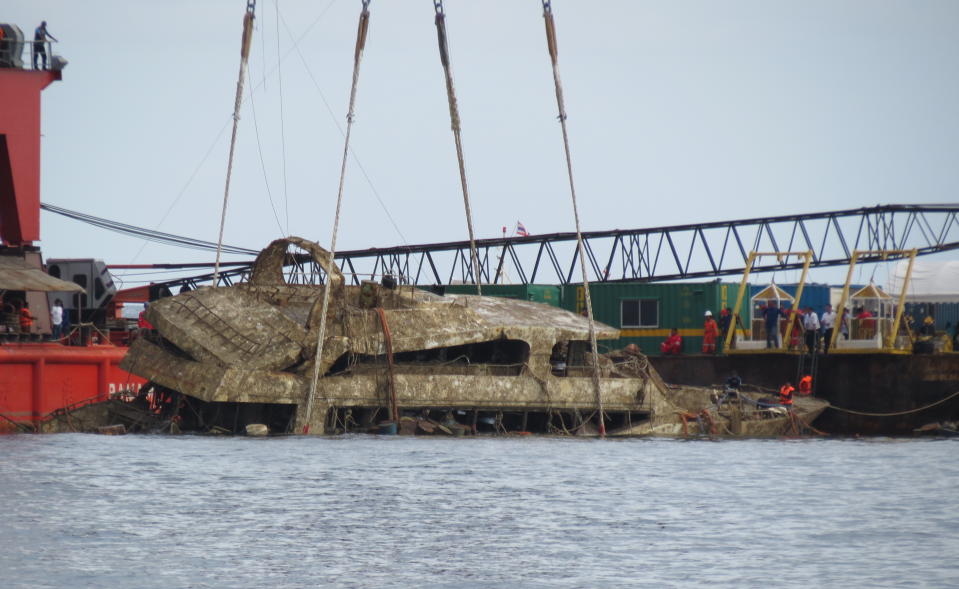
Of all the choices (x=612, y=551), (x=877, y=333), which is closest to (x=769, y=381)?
(x=877, y=333)

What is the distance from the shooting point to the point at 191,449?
3678cm

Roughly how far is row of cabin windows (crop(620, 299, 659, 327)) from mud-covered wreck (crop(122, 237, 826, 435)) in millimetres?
17977

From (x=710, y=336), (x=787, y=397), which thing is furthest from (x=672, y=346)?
(x=787, y=397)

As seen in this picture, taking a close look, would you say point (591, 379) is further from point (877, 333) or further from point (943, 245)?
point (943, 245)

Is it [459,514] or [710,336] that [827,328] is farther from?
[459,514]

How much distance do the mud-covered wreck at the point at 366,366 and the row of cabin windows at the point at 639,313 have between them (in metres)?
18.0

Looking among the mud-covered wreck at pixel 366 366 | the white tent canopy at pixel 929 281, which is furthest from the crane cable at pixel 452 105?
the white tent canopy at pixel 929 281

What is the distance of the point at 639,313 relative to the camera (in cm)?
6191

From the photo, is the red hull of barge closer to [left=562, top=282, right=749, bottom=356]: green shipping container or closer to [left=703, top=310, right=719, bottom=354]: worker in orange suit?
[left=703, top=310, right=719, bottom=354]: worker in orange suit

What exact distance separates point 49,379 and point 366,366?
9.70 metres

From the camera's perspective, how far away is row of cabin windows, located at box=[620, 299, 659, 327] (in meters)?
61.7

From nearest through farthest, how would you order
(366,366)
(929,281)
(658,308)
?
(366,366) < (658,308) < (929,281)

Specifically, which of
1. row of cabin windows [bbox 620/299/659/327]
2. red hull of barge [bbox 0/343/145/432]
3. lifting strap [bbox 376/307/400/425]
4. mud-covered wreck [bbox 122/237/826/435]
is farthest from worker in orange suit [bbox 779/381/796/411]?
red hull of barge [bbox 0/343/145/432]

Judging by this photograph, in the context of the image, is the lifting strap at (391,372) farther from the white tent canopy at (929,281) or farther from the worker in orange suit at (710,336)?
the white tent canopy at (929,281)
